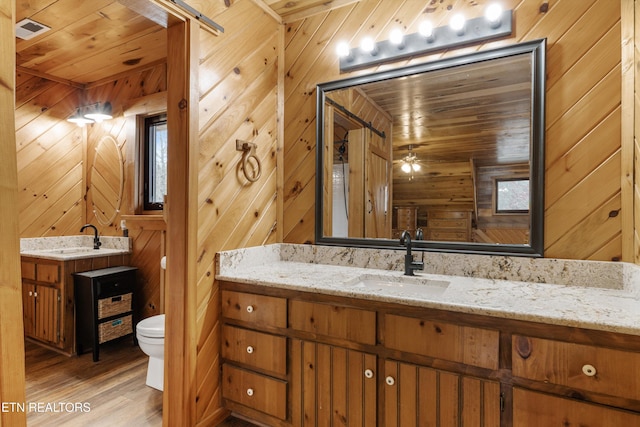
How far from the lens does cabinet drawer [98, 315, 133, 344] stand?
8.95 feet

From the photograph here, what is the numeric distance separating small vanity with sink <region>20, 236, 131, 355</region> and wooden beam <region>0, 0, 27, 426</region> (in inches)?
74.5

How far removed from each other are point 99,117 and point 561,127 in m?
3.64

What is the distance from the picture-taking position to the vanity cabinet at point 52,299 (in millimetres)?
2746

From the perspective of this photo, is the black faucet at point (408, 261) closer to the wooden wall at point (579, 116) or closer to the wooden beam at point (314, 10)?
the wooden wall at point (579, 116)

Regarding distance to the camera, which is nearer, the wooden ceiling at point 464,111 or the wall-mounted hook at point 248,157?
the wooden ceiling at point 464,111

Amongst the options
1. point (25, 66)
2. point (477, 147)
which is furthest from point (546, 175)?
point (25, 66)

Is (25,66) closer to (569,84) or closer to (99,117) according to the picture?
(99,117)

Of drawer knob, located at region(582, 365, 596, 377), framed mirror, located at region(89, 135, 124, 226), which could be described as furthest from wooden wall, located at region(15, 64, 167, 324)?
drawer knob, located at region(582, 365, 596, 377)

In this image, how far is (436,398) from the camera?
4.42ft

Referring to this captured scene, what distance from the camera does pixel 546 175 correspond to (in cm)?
168

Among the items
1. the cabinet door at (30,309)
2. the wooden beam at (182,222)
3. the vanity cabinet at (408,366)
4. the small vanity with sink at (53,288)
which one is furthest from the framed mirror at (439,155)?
the cabinet door at (30,309)

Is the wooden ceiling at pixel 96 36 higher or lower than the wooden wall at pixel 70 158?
higher

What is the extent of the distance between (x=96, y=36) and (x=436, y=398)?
320 centimetres

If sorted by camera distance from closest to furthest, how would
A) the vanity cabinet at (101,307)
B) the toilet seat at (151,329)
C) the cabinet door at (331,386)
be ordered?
1. the cabinet door at (331,386)
2. the toilet seat at (151,329)
3. the vanity cabinet at (101,307)
